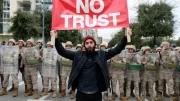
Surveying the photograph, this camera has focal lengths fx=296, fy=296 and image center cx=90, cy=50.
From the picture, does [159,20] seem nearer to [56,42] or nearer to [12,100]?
[12,100]

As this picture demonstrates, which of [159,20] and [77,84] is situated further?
[159,20]

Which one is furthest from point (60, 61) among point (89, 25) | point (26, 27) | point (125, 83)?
point (26, 27)

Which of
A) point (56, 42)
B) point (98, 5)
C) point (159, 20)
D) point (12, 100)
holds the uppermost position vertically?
point (159, 20)

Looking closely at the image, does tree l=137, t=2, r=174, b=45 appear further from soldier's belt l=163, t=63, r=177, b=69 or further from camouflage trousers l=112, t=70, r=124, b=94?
camouflage trousers l=112, t=70, r=124, b=94

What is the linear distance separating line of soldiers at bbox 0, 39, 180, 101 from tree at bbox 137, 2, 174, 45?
16.7 meters

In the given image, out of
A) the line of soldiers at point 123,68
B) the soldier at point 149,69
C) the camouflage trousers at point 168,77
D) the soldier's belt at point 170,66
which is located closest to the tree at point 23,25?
the line of soldiers at point 123,68

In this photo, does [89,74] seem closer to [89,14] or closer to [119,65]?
[89,14]

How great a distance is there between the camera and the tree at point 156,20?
25844 millimetres

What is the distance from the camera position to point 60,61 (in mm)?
9664

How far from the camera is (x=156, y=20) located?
26.2 metres

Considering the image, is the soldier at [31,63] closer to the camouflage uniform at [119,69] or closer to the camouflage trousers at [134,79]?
the camouflage uniform at [119,69]

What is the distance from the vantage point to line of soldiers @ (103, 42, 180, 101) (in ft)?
29.4

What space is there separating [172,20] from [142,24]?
296 cm

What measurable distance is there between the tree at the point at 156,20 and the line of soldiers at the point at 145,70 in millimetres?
16747
